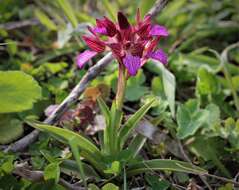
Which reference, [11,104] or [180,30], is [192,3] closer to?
[180,30]

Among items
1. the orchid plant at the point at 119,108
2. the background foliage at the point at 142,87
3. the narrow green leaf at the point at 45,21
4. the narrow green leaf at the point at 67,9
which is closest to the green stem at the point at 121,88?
the orchid plant at the point at 119,108

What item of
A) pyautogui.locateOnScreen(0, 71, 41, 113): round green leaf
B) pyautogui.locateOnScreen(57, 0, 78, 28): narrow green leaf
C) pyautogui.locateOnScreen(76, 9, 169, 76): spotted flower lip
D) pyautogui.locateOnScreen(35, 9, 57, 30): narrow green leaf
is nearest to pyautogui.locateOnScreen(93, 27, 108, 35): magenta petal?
pyautogui.locateOnScreen(76, 9, 169, 76): spotted flower lip

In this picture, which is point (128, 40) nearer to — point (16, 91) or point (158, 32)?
point (158, 32)

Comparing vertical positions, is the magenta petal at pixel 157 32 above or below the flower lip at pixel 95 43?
below

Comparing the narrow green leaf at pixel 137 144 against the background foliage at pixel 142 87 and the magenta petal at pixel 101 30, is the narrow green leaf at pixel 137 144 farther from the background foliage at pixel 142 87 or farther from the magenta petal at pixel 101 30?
the magenta petal at pixel 101 30

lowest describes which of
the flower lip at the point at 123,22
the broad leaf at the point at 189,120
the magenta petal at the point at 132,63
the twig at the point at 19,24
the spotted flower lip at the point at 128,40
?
the broad leaf at the point at 189,120

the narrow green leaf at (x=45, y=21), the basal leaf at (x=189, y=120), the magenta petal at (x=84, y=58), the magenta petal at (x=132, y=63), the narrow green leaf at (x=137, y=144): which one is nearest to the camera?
the magenta petal at (x=132, y=63)

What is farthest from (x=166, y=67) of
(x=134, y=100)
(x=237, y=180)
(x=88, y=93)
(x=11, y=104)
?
(x=11, y=104)

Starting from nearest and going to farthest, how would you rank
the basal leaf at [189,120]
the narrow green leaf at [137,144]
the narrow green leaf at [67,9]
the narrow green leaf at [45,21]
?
the narrow green leaf at [137,144], the basal leaf at [189,120], the narrow green leaf at [67,9], the narrow green leaf at [45,21]

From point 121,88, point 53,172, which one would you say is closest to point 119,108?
point 121,88

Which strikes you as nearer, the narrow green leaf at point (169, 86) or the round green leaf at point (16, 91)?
the round green leaf at point (16, 91)
